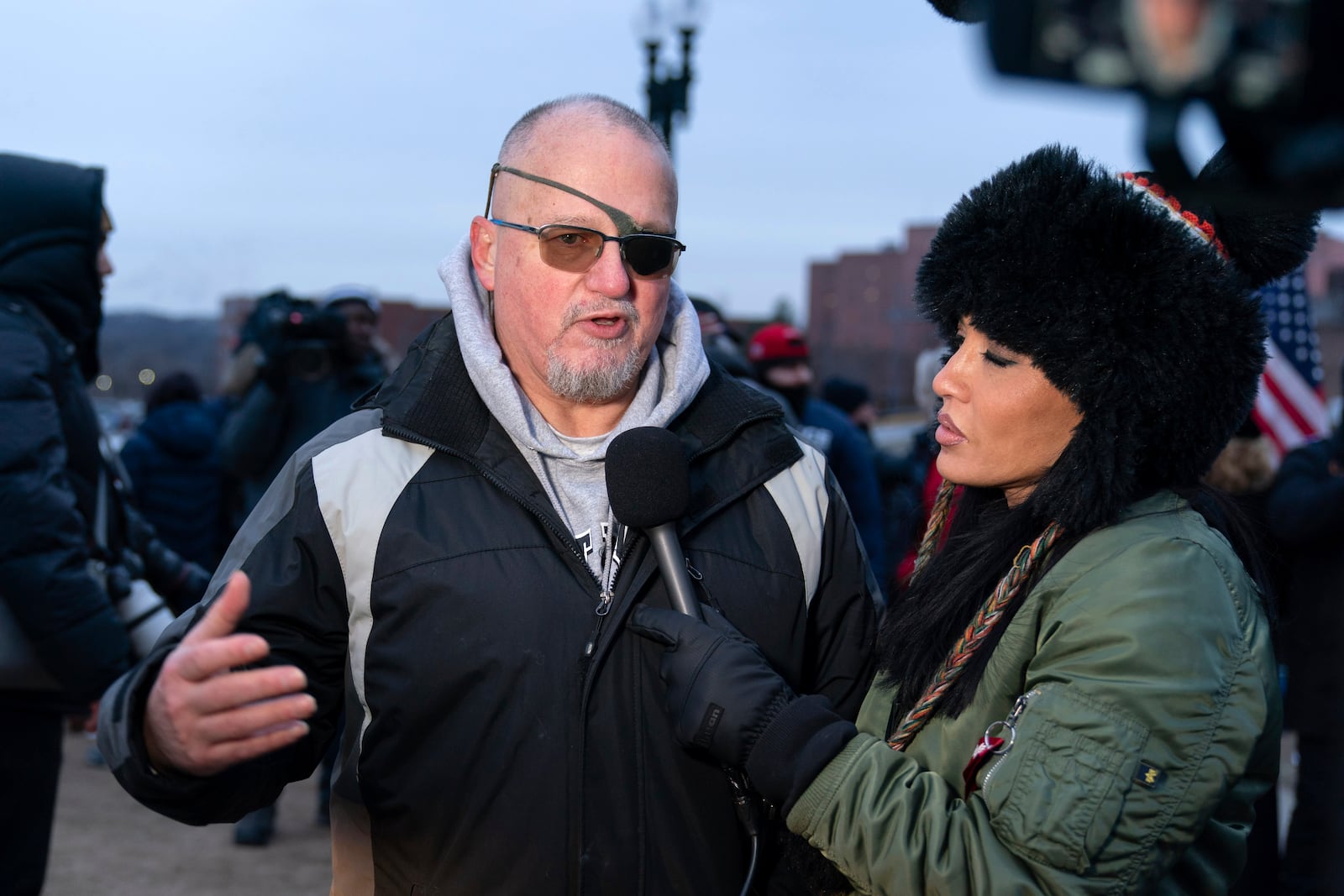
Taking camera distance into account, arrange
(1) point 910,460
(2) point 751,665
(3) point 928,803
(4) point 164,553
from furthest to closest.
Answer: (1) point 910,460, (4) point 164,553, (2) point 751,665, (3) point 928,803

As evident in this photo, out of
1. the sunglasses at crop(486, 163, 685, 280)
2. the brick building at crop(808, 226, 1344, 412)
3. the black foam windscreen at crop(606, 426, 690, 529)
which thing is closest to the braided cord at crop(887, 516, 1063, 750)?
the black foam windscreen at crop(606, 426, 690, 529)

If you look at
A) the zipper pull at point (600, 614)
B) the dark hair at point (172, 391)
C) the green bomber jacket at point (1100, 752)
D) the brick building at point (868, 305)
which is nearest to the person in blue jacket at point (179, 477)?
the dark hair at point (172, 391)

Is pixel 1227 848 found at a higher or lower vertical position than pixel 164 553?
higher

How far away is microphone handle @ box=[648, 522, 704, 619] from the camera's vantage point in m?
2.16

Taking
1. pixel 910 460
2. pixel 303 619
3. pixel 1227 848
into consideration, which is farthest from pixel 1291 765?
pixel 303 619

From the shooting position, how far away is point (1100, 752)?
5.68 ft

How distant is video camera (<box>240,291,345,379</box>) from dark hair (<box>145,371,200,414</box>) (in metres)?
2.21

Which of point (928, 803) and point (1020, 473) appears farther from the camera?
point (1020, 473)

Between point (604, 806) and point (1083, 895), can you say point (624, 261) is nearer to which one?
point (604, 806)

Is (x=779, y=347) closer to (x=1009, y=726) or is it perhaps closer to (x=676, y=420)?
(x=676, y=420)

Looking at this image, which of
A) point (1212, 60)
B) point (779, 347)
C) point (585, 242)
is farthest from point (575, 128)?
point (779, 347)

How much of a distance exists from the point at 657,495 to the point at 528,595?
316 mm

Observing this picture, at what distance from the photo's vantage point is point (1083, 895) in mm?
1738

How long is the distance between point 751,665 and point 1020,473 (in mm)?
588
